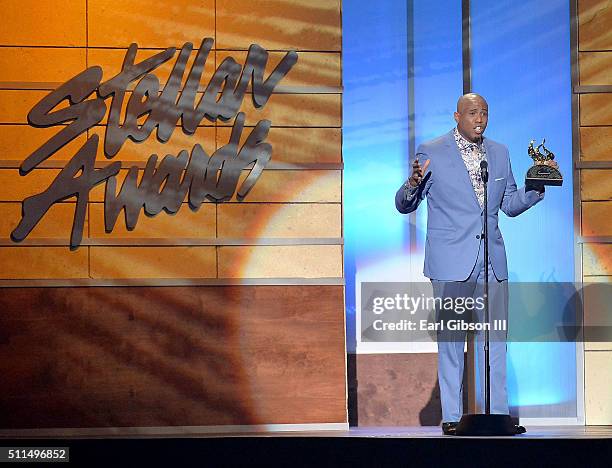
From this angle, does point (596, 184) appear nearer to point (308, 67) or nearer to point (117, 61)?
point (308, 67)

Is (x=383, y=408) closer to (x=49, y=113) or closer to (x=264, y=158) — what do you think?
(x=264, y=158)

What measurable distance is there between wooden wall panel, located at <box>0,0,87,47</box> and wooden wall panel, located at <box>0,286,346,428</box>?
4.30ft

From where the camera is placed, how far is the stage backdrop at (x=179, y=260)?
6680 millimetres

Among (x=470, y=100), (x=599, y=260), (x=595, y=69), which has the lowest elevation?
(x=599, y=260)

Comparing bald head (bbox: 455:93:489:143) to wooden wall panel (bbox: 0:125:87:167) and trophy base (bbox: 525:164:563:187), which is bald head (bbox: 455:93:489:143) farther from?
wooden wall panel (bbox: 0:125:87:167)

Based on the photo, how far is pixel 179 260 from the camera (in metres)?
6.78

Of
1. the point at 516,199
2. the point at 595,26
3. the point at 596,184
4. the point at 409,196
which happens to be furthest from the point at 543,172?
the point at 595,26

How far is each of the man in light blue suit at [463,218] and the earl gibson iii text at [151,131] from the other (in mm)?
1031

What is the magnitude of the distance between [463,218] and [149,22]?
6.55 feet

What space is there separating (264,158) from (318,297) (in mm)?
787

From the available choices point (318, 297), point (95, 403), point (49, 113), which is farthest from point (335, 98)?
point (95, 403)

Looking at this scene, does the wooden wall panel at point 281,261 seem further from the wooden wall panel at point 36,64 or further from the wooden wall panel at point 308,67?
the wooden wall panel at point 36,64

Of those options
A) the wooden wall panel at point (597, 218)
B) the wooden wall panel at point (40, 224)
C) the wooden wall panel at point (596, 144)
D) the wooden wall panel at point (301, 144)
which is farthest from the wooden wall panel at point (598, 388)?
the wooden wall panel at point (40, 224)

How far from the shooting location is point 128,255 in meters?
6.76
